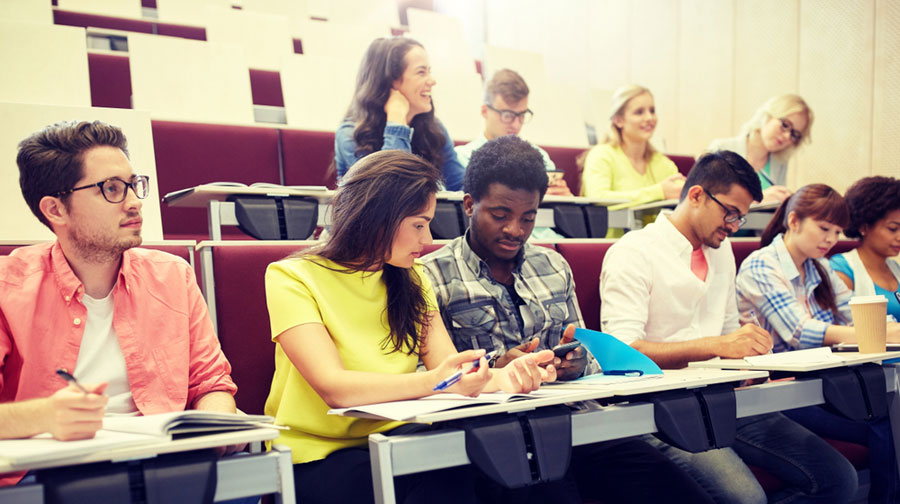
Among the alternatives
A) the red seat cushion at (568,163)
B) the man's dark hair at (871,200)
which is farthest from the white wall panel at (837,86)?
the red seat cushion at (568,163)

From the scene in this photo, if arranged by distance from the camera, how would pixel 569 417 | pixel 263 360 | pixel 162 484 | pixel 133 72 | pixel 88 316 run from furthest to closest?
1. pixel 133 72
2. pixel 263 360
3. pixel 88 316
4. pixel 569 417
5. pixel 162 484

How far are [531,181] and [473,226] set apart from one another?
0.41 ft

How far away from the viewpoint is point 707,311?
58.1 inches

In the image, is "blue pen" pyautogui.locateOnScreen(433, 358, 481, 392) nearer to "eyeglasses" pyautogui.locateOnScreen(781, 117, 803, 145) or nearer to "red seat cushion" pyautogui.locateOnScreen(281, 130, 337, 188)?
"red seat cushion" pyautogui.locateOnScreen(281, 130, 337, 188)

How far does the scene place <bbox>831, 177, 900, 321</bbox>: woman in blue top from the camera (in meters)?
1.82

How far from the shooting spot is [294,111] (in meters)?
2.37

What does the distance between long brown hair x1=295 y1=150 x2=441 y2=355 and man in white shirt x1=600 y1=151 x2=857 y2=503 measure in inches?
17.9

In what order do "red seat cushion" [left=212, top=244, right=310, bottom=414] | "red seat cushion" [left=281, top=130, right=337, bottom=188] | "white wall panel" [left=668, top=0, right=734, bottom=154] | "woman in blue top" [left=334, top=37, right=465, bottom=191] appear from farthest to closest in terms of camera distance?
"white wall panel" [left=668, top=0, right=734, bottom=154] < "red seat cushion" [left=281, top=130, right=337, bottom=188] < "woman in blue top" [left=334, top=37, right=465, bottom=191] < "red seat cushion" [left=212, top=244, right=310, bottom=414]

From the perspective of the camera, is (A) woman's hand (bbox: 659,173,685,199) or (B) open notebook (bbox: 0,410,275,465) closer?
(B) open notebook (bbox: 0,410,275,465)

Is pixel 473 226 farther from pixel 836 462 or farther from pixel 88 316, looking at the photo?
pixel 836 462

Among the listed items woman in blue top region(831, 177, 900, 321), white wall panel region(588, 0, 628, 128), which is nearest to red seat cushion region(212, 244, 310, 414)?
woman in blue top region(831, 177, 900, 321)

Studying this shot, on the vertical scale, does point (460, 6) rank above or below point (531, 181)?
above

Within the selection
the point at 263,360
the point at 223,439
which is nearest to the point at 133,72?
the point at 263,360

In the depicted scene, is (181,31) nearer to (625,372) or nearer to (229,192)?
(229,192)
